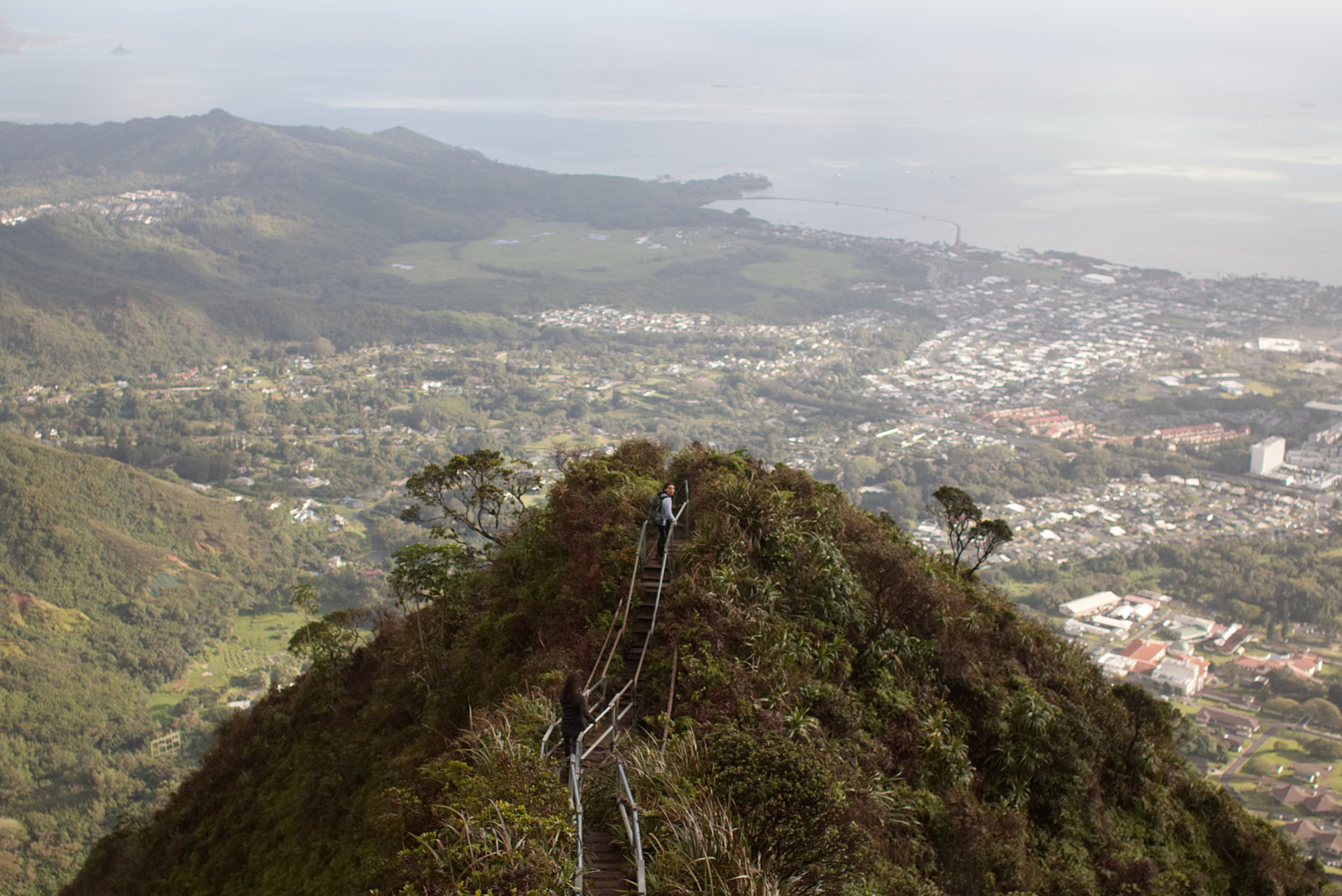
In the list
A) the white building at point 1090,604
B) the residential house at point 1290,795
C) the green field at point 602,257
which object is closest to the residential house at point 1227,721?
the residential house at point 1290,795

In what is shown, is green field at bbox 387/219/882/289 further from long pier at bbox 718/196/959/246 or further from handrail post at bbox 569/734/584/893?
handrail post at bbox 569/734/584/893

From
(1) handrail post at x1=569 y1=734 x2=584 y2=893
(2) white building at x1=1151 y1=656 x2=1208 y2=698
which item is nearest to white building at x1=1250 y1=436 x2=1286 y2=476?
(2) white building at x1=1151 y1=656 x2=1208 y2=698

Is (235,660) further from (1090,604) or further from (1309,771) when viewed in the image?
(1309,771)

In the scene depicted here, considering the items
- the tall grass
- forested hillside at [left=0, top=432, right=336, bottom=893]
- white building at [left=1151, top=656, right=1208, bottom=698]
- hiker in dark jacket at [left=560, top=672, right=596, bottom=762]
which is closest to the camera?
the tall grass

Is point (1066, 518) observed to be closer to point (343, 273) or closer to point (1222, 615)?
point (1222, 615)

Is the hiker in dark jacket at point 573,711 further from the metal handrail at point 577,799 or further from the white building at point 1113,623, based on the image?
the white building at point 1113,623

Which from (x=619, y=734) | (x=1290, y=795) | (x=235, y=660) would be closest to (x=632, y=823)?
(x=619, y=734)
